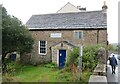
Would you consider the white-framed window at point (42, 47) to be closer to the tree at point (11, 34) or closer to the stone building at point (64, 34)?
the stone building at point (64, 34)

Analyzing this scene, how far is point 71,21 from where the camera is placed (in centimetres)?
2491

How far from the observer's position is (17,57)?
86.9ft

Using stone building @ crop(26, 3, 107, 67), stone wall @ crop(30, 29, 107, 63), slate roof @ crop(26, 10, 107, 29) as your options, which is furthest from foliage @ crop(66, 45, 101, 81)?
slate roof @ crop(26, 10, 107, 29)

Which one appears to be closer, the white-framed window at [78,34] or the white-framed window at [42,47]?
the white-framed window at [78,34]

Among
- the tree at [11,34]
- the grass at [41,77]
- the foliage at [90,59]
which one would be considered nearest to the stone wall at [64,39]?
the tree at [11,34]

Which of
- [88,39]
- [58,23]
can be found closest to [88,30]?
[88,39]

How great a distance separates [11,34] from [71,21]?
27.9 feet

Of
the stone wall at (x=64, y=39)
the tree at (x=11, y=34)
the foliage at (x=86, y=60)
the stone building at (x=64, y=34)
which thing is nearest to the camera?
the foliage at (x=86, y=60)

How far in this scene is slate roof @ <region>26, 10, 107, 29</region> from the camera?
915 inches

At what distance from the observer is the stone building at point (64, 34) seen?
891 inches

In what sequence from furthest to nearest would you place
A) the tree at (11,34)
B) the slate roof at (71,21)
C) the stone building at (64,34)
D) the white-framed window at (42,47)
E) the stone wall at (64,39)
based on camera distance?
1. the white-framed window at (42,47)
2. the slate roof at (71,21)
3. the stone building at (64,34)
4. the stone wall at (64,39)
5. the tree at (11,34)

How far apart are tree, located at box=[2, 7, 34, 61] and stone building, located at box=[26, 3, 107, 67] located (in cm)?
415

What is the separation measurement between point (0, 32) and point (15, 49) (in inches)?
99.6

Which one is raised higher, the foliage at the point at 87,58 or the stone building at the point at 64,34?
the stone building at the point at 64,34
